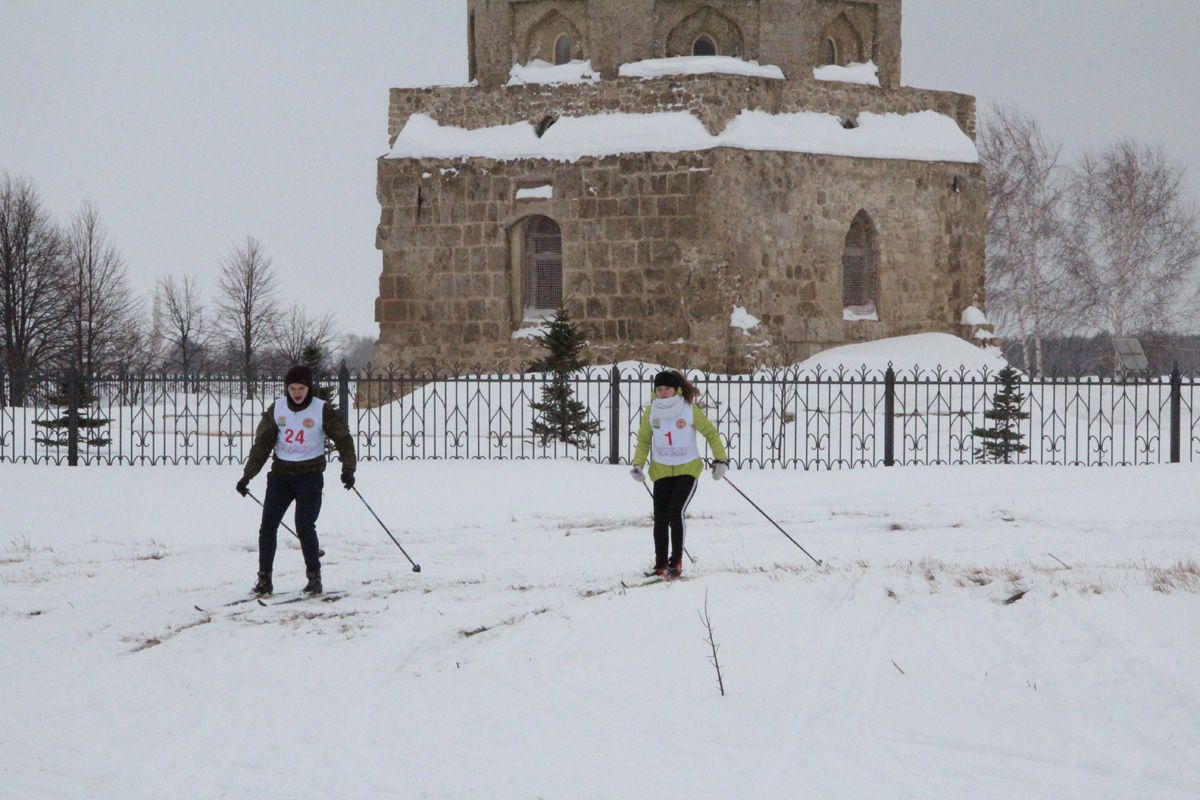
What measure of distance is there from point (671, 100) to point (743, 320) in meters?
4.23

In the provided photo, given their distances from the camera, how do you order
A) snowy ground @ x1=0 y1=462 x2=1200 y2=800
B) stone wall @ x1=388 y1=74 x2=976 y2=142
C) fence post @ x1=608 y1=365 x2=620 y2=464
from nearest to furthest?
snowy ground @ x1=0 y1=462 x2=1200 y2=800, fence post @ x1=608 y1=365 x2=620 y2=464, stone wall @ x1=388 y1=74 x2=976 y2=142

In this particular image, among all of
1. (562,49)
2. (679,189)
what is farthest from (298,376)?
(562,49)

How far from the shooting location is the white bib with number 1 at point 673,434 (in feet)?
34.5

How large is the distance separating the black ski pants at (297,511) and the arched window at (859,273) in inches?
743

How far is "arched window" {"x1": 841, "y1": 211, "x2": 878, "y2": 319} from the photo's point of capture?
91.3 feet

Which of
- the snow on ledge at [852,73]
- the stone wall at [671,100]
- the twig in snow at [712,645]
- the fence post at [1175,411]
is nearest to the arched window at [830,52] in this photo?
the snow on ledge at [852,73]

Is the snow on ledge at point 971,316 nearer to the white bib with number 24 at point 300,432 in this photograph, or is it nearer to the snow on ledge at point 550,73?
the snow on ledge at point 550,73

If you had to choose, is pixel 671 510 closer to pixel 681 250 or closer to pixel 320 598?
pixel 320 598

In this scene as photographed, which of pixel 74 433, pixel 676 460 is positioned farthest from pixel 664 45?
pixel 676 460

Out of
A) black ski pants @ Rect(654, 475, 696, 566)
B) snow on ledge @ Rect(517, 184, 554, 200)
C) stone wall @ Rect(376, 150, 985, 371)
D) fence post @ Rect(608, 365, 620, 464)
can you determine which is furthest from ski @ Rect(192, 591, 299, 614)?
snow on ledge @ Rect(517, 184, 554, 200)

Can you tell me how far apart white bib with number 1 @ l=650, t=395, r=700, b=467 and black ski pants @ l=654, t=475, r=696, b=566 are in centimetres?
14

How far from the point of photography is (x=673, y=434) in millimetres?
10523

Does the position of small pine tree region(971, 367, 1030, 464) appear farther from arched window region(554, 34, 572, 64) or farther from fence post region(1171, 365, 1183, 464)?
arched window region(554, 34, 572, 64)

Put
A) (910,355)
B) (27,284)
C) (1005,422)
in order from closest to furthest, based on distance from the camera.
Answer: (1005,422) → (910,355) → (27,284)
